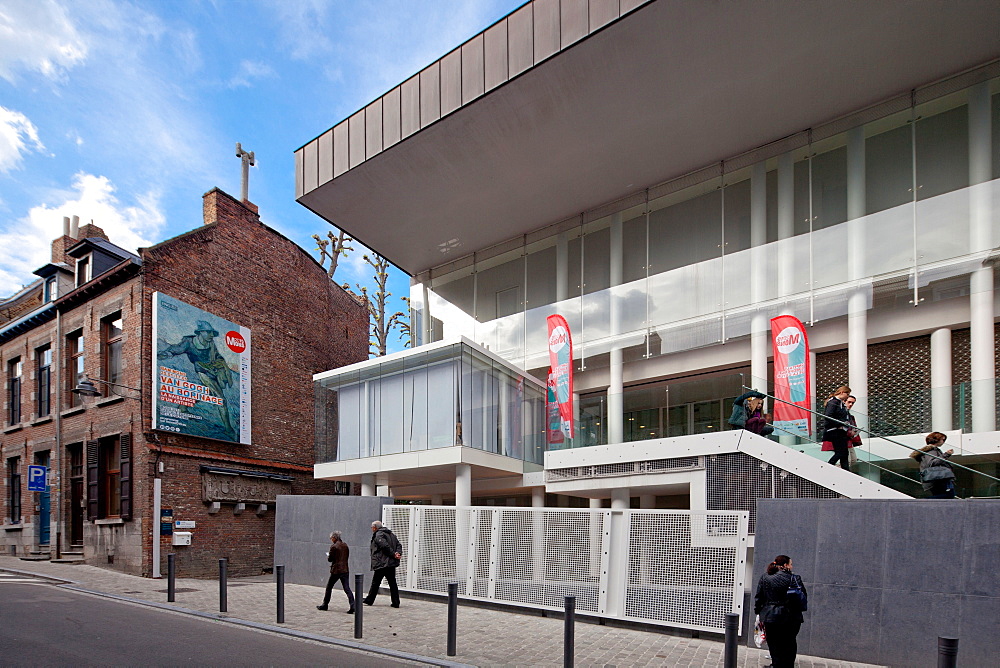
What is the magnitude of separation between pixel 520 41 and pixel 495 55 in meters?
0.76

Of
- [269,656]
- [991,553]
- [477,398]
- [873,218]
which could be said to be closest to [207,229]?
[477,398]

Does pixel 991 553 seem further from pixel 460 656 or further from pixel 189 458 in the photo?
pixel 189 458

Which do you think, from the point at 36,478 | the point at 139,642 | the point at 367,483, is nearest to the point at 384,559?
the point at 139,642

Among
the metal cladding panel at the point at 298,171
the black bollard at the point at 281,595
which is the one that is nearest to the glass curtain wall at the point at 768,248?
the metal cladding panel at the point at 298,171

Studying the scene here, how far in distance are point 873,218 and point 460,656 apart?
13.9 metres

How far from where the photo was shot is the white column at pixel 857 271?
16097 mm

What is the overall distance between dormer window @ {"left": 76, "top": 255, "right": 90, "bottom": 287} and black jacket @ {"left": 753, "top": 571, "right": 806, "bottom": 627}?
22.2 metres

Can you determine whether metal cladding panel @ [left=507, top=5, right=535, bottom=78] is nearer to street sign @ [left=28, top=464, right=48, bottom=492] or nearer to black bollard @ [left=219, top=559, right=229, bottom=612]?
black bollard @ [left=219, top=559, right=229, bottom=612]

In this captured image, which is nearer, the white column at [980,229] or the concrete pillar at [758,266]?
the white column at [980,229]

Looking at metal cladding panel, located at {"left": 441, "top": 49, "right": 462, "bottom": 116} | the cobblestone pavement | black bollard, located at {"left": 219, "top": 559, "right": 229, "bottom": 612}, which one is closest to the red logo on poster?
the cobblestone pavement

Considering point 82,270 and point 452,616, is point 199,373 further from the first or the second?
point 452,616

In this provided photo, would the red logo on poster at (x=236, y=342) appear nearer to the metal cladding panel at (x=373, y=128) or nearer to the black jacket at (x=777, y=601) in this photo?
the metal cladding panel at (x=373, y=128)

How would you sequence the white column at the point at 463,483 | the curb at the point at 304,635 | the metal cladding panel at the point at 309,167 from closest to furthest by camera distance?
the curb at the point at 304,635 < the white column at the point at 463,483 < the metal cladding panel at the point at 309,167

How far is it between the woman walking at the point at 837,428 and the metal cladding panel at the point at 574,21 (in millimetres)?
8959
